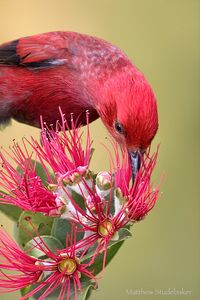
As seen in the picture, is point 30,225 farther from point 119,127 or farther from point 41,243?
point 119,127

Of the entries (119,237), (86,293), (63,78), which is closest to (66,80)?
(63,78)

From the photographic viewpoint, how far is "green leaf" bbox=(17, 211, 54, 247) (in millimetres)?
1819

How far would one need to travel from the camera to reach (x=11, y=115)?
2.99 meters

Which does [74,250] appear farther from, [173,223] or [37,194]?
→ [173,223]

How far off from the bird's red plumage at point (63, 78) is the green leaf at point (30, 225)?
1.72ft

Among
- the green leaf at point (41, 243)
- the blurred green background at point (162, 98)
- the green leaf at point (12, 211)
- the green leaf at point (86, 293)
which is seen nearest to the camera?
the green leaf at point (86, 293)

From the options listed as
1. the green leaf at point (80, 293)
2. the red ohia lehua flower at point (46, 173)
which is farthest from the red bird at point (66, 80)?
the green leaf at point (80, 293)

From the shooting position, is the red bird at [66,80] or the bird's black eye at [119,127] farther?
the red bird at [66,80]

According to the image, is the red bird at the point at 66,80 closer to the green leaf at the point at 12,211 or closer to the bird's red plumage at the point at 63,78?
the bird's red plumage at the point at 63,78

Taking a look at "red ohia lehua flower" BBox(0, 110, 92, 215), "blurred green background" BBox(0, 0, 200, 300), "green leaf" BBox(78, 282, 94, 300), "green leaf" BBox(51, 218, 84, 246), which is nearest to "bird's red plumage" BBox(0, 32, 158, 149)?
"red ohia lehua flower" BBox(0, 110, 92, 215)

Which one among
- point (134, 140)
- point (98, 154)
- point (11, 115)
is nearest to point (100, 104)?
point (134, 140)

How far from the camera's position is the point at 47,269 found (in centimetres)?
170

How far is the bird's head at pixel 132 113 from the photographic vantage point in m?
2.11

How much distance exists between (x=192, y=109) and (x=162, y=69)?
30cm
